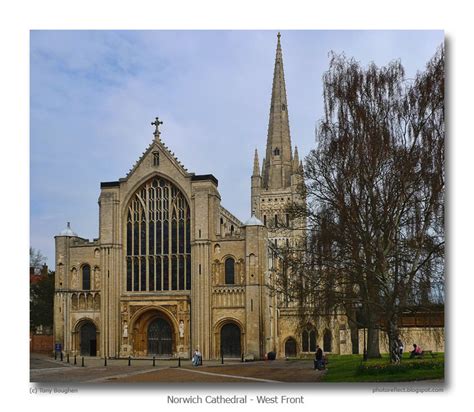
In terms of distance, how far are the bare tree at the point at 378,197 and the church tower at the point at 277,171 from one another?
3379 cm

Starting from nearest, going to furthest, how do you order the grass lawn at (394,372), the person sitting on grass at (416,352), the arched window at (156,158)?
the grass lawn at (394,372) < the person sitting on grass at (416,352) < the arched window at (156,158)

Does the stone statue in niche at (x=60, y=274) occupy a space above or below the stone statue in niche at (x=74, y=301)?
above

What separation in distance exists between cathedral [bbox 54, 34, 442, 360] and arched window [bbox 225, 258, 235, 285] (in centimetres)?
5

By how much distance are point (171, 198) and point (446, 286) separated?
2124cm

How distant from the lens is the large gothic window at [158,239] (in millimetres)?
37500

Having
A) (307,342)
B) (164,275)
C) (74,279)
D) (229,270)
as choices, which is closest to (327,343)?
(307,342)

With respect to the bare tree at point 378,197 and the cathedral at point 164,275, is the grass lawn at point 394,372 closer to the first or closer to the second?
the bare tree at point 378,197

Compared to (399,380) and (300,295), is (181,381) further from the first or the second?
(399,380)

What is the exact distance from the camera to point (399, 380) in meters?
19.3

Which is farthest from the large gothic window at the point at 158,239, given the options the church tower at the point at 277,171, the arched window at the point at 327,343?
the church tower at the point at 277,171

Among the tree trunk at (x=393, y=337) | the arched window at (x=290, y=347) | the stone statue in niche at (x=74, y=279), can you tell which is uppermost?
the stone statue in niche at (x=74, y=279)

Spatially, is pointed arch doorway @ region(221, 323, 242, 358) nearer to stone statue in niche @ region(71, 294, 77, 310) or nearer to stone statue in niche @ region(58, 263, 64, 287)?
stone statue in niche @ region(71, 294, 77, 310)
